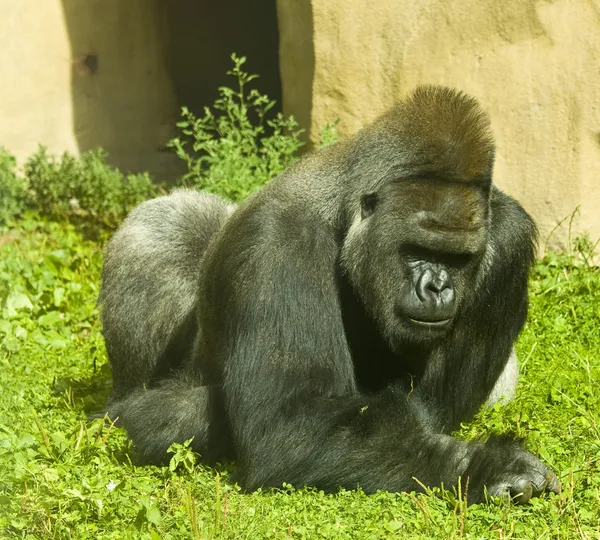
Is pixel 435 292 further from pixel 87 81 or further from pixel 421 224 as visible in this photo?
pixel 87 81

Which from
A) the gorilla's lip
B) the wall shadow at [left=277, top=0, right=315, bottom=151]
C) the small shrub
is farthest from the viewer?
the small shrub

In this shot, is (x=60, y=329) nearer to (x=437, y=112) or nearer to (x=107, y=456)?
(x=107, y=456)

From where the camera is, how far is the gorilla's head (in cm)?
409

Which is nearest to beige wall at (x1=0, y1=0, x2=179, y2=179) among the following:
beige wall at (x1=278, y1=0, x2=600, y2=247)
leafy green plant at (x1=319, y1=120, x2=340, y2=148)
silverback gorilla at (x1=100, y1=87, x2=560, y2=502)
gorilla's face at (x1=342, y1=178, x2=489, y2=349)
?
beige wall at (x1=278, y1=0, x2=600, y2=247)

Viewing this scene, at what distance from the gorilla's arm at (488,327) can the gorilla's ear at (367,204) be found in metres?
0.63

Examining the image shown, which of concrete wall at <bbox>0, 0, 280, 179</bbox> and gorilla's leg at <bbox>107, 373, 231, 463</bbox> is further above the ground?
concrete wall at <bbox>0, 0, 280, 179</bbox>

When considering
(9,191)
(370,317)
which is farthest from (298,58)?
(370,317)

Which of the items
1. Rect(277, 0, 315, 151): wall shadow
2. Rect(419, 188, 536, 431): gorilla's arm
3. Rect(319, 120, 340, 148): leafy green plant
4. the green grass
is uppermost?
Rect(277, 0, 315, 151): wall shadow

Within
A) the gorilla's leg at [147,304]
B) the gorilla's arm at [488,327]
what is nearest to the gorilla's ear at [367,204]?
the gorilla's arm at [488,327]

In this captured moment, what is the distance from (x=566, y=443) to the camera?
4.33m

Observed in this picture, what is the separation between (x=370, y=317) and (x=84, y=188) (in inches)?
179

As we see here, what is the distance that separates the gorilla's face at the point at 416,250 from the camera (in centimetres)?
408

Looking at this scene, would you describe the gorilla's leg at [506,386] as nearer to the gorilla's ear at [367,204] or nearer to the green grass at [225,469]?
the green grass at [225,469]

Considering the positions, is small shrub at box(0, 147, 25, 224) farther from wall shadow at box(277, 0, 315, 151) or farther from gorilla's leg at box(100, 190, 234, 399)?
gorilla's leg at box(100, 190, 234, 399)
